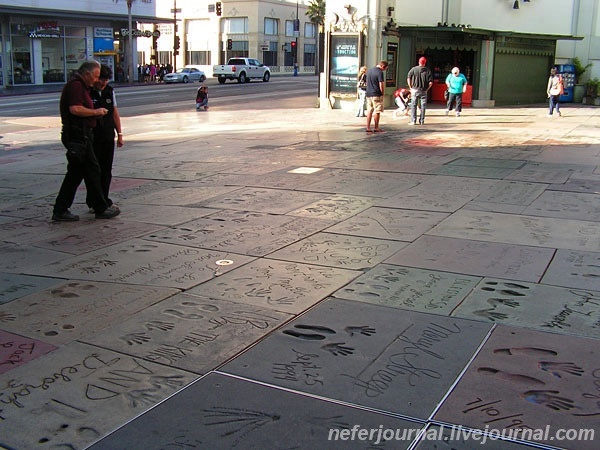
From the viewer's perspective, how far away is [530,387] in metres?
3.91

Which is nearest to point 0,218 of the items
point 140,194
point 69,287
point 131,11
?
point 140,194

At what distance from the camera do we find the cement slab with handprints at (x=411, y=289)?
527 cm

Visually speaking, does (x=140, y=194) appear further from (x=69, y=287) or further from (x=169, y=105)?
(x=169, y=105)

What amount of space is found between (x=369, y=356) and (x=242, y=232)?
136 inches

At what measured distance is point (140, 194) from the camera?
32.3ft

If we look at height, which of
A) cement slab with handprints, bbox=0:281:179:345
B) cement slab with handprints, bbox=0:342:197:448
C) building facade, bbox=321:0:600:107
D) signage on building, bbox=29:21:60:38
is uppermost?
signage on building, bbox=29:21:60:38

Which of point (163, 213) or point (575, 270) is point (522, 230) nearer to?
point (575, 270)

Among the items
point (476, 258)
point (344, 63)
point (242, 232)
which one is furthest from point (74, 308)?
point (344, 63)

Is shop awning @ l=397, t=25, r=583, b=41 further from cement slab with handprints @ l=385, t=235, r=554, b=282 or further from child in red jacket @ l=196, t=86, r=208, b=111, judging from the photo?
cement slab with handprints @ l=385, t=235, r=554, b=282

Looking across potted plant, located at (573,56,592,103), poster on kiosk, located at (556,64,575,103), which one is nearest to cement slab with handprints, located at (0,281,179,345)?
poster on kiosk, located at (556,64,575,103)

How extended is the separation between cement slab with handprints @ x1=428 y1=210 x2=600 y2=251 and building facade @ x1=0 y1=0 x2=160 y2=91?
38.6 metres

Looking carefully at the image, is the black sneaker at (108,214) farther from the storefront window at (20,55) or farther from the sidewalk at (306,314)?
the storefront window at (20,55)

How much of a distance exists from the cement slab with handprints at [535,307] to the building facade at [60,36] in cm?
4059

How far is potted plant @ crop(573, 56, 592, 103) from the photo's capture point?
2977 cm
